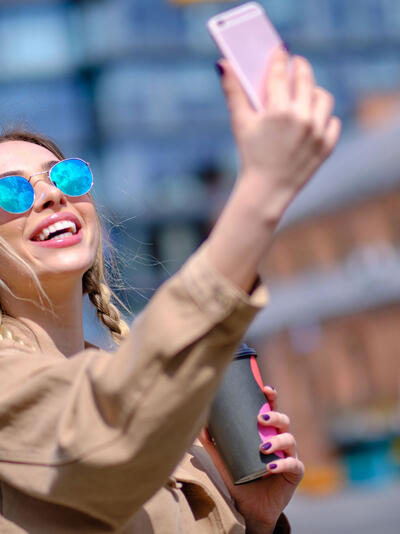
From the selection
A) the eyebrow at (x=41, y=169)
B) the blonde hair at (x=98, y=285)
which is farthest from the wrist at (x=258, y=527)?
the eyebrow at (x=41, y=169)

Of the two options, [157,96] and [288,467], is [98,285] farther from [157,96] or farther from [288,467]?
[157,96]

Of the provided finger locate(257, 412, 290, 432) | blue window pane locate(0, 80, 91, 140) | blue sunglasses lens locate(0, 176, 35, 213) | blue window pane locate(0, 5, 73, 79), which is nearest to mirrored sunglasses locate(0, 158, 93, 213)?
blue sunglasses lens locate(0, 176, 35, 213)

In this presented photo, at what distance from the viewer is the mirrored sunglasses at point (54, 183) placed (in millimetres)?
1890

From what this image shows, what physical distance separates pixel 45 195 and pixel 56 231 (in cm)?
8

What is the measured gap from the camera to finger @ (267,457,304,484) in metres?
1.93

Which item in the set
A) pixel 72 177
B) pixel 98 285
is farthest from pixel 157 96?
pixel 72 177

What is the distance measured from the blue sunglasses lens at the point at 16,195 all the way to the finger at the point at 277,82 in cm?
71

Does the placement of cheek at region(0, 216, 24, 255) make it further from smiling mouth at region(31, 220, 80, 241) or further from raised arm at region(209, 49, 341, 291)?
raised arm at region(209, 49, 341, 291)

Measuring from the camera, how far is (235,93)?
1.36m

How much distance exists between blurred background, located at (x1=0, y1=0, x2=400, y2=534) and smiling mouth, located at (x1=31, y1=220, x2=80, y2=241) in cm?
1800

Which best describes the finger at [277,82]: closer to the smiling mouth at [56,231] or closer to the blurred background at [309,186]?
the smiling mouth at [56,231]

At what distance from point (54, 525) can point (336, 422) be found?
21711mm

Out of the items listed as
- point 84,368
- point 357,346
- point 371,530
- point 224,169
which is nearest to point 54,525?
point 84,368

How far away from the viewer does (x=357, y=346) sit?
81.3 ft
